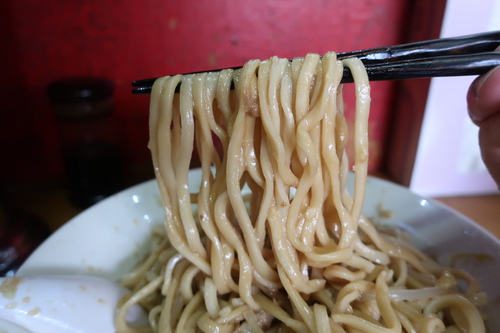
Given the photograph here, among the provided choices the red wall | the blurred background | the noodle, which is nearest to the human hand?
the noodle

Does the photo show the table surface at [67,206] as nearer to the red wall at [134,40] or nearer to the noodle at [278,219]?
the red wall at [134,40]

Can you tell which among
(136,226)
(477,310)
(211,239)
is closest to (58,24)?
(136,226)

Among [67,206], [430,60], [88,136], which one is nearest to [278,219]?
[430,60]

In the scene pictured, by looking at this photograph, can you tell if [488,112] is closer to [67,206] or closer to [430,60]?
[430,60]

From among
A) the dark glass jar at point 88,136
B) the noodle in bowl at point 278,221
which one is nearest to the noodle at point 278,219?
the noodle in bowl at point 278,221

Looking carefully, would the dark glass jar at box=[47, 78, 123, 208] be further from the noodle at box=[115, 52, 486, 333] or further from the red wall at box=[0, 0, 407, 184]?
the noodle at box=[115, 52, 486, 333]

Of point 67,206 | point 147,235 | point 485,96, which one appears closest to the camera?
point 485,96

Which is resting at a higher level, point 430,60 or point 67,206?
point 430,60
